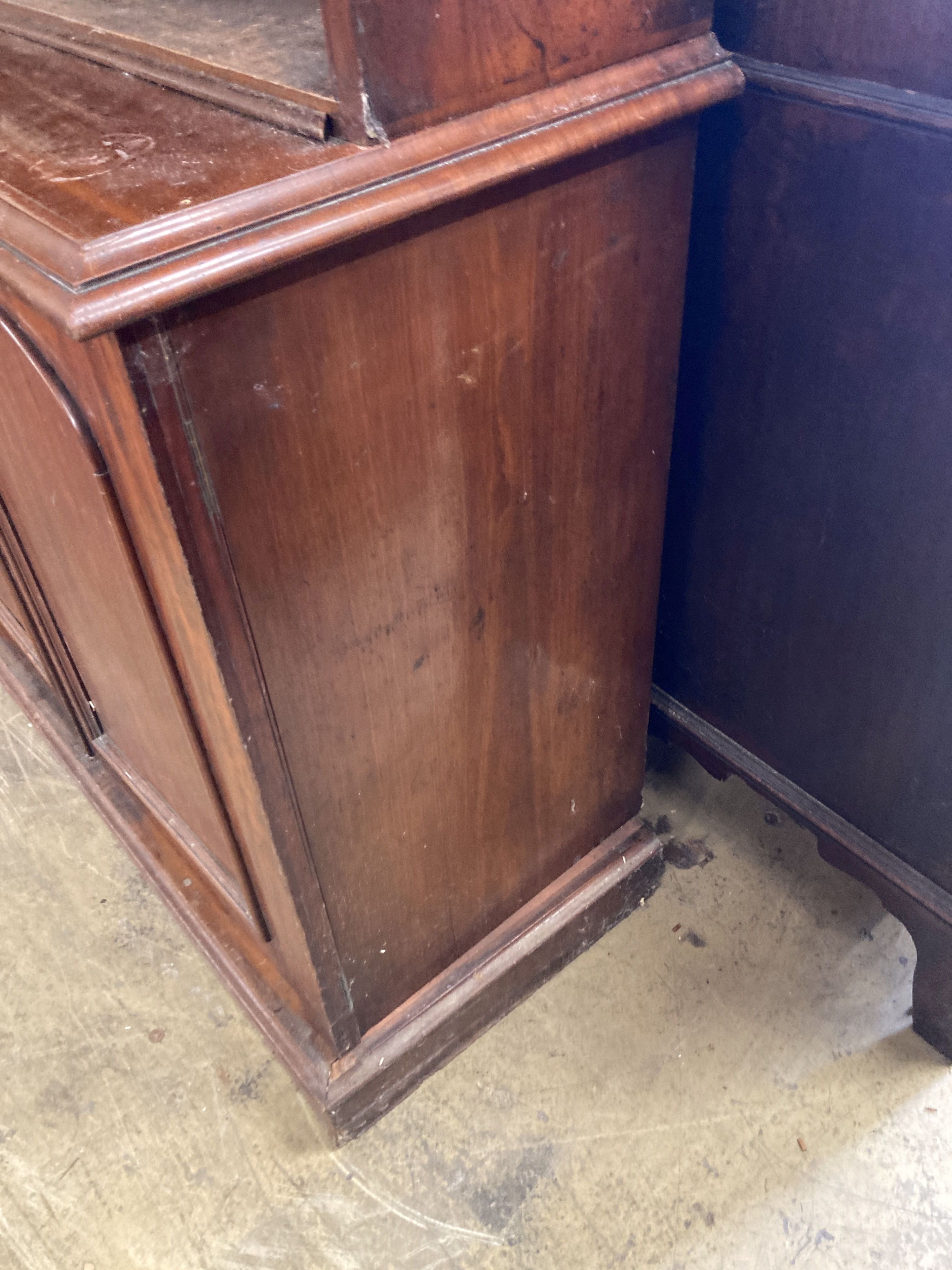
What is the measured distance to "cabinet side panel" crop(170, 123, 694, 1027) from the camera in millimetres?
629

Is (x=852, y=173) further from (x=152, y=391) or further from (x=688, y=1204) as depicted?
(x=688, y=1204)

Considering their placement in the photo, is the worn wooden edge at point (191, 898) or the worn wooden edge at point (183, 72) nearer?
the worn wooden edge at point (183, 72)

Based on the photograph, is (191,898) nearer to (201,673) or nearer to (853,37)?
(201,673)

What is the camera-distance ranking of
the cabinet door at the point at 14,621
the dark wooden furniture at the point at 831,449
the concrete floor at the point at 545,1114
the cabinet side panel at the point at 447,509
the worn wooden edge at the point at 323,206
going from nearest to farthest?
the worn wooden edge at the point at 323,206
the cabinet side panel at the point at 447,509
the dark wooden furniture at the point at 831,449
the concrete floor at the point at 545,1114
the cabinet door at the point at 14,621

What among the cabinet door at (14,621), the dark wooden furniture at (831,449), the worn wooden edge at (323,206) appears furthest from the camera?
the cabinet door at (14,621)

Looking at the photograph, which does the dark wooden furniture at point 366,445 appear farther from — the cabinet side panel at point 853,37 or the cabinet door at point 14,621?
the cabinet door at point 14,621

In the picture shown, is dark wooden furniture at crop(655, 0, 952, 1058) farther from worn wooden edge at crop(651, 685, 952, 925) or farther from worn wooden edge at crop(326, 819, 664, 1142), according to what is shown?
worn wooden edge at crop(326, 819, 664, 1142)

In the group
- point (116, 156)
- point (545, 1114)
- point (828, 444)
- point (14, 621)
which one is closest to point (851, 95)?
point (828, 444)

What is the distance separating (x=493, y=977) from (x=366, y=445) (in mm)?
710

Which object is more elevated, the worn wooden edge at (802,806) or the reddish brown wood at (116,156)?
the reddish brown wood at (116,156)

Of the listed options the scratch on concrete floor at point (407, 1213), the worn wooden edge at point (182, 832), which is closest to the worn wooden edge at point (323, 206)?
the worn wooden edge at point (182, 832)

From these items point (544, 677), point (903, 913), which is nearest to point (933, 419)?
point (544, 677)

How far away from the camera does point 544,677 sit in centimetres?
97

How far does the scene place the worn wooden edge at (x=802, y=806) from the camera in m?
1.06
